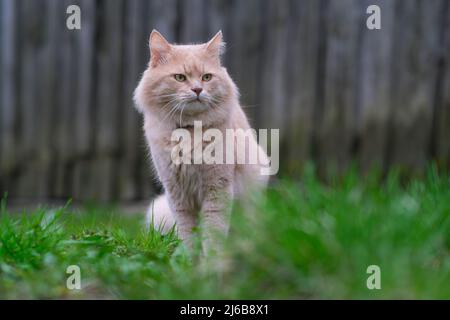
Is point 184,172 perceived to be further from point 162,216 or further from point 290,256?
point 290,256

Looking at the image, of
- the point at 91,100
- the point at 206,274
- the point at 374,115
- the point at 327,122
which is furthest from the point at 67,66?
the point at 206,274

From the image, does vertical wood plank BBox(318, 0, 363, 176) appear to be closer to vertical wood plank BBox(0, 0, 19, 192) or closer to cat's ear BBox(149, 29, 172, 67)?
cat's ear BBox(149, 29, 172, 67)

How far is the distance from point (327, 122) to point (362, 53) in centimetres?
68

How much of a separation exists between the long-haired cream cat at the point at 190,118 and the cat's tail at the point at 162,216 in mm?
254

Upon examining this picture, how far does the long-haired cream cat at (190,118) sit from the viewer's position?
3.89 m

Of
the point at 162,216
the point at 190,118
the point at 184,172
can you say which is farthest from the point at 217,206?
the point at 162,216

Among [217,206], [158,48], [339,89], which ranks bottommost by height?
[217,206]

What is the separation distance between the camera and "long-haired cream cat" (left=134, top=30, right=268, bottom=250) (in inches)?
153

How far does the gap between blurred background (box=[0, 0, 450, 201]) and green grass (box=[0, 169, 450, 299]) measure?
2.76m

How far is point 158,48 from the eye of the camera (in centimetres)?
402

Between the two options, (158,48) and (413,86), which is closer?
(158,48)

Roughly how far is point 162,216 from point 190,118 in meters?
0.79

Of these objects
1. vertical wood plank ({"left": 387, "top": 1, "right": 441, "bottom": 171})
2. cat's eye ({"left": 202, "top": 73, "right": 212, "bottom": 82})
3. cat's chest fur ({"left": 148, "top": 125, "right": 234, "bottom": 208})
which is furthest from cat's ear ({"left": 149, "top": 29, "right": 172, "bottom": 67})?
vertical wood plank ({"left": 387, "top": 1, "right": 441, "bottom": 171})

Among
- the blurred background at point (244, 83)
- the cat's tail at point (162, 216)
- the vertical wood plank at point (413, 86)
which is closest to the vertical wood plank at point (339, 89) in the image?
the blurred background at point (244, 83)
